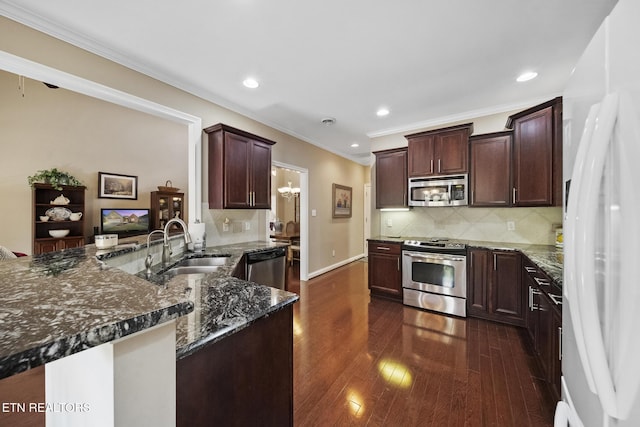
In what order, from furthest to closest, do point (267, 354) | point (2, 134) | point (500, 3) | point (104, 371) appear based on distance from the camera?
point (2, 134) → point (500, 3) → point (267, 354) → point (104, 371)

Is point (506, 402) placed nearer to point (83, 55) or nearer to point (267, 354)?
point (267, 354)

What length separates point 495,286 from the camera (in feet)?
9.72

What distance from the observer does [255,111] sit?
3660mm

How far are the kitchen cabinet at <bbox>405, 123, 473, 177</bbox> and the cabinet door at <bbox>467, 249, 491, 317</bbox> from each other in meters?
1.11

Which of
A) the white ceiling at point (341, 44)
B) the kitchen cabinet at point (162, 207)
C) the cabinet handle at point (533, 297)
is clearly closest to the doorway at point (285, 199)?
the kitchen cabinet at point (162, 207)

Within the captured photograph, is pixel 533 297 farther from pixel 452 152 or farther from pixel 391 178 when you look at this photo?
pixel 391 178

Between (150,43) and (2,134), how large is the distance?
12.7ft

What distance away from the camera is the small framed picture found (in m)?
5.02

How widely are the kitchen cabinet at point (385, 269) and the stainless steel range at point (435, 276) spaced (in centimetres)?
12

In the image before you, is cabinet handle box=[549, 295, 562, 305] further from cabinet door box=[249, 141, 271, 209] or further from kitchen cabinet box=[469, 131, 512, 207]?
cabinet door box=[249, 141, 271, 209]

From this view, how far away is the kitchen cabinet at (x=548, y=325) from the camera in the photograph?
5.21 ft

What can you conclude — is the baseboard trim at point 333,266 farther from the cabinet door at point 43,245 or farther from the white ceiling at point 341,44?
the cabinet door at point 43,245

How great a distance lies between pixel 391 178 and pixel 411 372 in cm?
269

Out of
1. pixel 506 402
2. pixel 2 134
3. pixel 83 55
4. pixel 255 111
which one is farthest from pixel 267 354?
pixel 2 134
